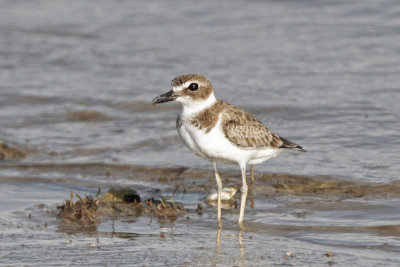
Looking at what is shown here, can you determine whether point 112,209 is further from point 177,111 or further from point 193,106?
point 177,111

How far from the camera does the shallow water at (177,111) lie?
7309 mm

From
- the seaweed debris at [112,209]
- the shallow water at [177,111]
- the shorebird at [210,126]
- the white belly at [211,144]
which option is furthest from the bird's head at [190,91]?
the shallow water at [177,111]

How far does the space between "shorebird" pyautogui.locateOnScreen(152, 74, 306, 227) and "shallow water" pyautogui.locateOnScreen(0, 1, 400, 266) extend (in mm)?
716

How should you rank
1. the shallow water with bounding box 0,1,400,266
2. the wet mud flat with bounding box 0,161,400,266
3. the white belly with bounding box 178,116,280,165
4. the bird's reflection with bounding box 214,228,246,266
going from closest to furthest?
the bird's reflection with bounding box 214,228,246,266, the wet mud flat with bounding box 0,161,400,266, the shallow water with bounding box 0,1,400,266, the white belly with bounding box 178,116,280,165

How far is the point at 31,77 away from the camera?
15719 mm

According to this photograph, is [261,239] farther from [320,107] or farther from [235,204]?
[320,107]

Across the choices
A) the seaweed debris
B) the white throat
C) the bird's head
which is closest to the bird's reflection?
the seaweed debris

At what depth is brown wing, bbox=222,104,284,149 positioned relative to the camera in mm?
8078

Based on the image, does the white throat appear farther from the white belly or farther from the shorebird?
the white belly

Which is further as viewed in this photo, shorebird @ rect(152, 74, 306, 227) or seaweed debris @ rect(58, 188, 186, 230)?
seaweed debris @ rect(58, 188, 186, 230)

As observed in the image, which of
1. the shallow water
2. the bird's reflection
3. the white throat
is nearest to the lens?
the bird's reflection

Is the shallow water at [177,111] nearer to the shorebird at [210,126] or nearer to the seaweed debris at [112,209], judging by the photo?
the seaweed debris at [112,209]

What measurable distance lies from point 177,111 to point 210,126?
552 cm

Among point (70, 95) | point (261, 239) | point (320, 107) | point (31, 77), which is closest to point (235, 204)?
point (261, 239)
